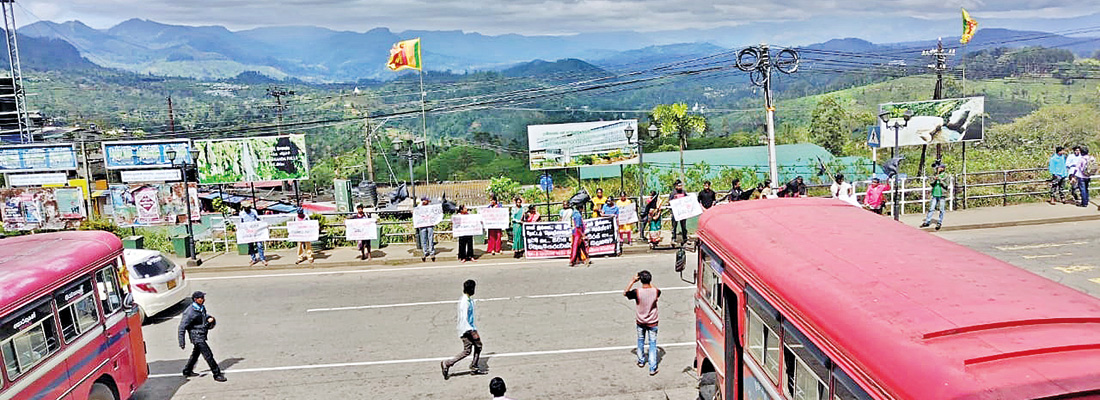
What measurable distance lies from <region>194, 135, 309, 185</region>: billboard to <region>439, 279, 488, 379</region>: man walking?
16849 mm

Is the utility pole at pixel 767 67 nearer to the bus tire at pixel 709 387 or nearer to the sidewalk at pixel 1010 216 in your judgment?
the sidewalk at pixel 1010 216

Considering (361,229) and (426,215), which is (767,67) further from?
(361,229)

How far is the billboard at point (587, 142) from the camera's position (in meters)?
25.9

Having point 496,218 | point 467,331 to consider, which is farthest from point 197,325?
point 496,218

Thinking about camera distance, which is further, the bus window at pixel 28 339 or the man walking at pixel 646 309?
the man walking at pixel 646 309

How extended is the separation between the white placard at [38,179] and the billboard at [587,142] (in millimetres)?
18221

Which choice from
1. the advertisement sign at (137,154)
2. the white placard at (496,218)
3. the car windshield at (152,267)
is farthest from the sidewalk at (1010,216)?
the advertisement sign at (137,154)

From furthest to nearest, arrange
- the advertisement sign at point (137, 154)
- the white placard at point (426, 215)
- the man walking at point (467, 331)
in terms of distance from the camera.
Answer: the advertisement sign at point (137, 154) → the white placard at point (426, 215) → the man walking at point (467, 331)

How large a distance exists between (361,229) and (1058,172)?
21.1 m

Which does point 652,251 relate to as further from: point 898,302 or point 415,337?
point 898,302

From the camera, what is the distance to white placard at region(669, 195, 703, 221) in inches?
802

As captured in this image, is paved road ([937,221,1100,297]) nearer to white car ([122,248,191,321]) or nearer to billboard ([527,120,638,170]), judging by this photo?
billboard ([527,120,638,170])

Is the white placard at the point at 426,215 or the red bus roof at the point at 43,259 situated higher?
the red bus roof at the point at 43,259

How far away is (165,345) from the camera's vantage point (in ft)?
46.1
